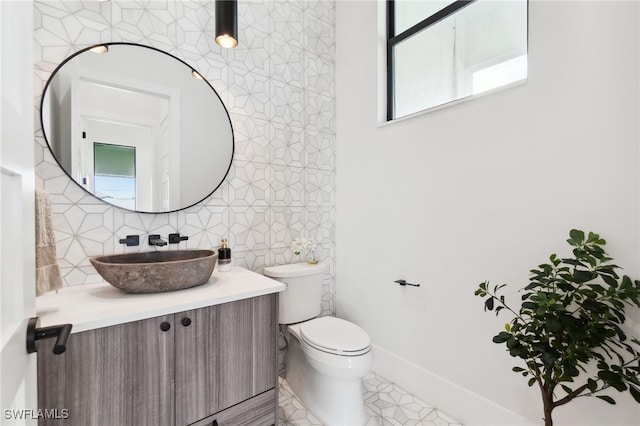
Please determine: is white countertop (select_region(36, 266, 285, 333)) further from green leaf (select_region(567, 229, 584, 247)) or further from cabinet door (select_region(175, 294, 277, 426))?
green leaf (select_region(567, 229, 584, 247))

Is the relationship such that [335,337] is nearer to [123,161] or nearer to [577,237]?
[577,237]

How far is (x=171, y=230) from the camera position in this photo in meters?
1.64

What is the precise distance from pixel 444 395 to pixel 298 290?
40.9 inches

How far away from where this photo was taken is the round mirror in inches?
55.1

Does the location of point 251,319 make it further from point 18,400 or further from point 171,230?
point 18,400

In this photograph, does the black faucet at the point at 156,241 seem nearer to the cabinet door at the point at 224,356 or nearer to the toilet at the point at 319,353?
the cabinet door at the point at 224,356

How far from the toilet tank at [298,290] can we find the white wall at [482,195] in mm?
392

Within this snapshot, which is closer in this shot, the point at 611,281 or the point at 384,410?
the point at 611,281

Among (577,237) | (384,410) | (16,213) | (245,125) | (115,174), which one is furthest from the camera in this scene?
(245,125)

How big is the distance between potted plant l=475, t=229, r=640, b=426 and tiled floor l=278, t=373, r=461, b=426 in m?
0.66

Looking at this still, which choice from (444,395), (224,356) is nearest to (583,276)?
(444,395)

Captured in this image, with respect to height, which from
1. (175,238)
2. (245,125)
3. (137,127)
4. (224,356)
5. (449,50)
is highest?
(449,50)

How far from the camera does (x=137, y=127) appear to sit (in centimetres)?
157

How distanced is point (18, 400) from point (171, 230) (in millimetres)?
1176
